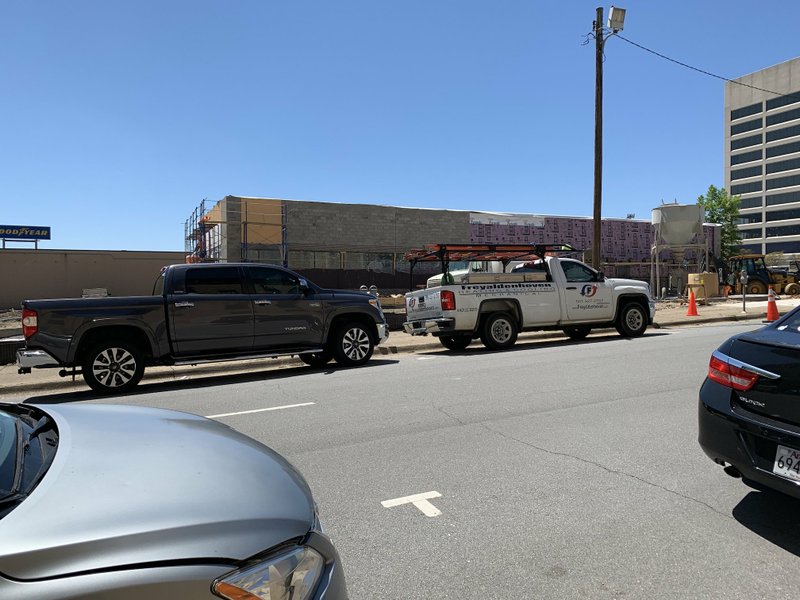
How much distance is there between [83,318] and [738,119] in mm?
130897

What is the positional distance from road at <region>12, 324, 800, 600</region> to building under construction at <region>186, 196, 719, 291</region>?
22022 mm

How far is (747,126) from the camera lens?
110688mm

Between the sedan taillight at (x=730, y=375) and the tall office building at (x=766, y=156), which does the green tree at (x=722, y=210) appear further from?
the sedan taillight at (x=730, y=375)

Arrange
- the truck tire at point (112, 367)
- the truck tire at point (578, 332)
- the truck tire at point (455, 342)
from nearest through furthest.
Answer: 1. the truck tire at point (112, 367)
2. the truck tire at point (455, 342)
3. the truck tire at point (578, 332)

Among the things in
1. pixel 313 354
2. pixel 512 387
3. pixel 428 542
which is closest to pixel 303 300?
pixel 313 354

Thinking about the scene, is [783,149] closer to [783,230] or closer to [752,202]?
[752,202]

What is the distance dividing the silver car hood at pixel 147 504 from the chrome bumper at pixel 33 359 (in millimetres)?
7146

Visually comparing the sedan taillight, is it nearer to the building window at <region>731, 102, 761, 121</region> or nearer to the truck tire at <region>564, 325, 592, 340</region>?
the truck tire at <region>564, 325, 592, 340</region>

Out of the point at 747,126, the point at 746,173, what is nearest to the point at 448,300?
the point at 746,173

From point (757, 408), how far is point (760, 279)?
36772 millimetres

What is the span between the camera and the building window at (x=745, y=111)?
109 meters

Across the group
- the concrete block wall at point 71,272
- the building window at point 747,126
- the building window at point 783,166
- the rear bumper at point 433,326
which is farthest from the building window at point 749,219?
the rear bumper at point 433,326

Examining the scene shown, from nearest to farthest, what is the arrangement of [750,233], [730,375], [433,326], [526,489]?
[730,375] → [526,489] → [433,326] → [750,233]

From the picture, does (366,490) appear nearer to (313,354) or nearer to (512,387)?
(512,387)
